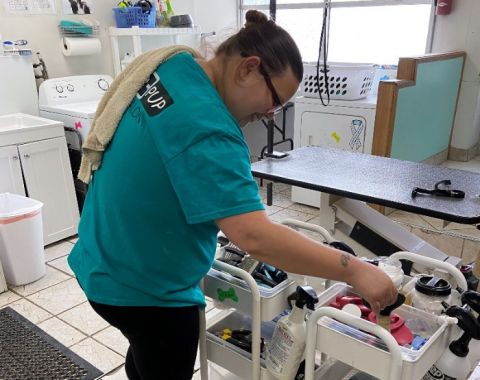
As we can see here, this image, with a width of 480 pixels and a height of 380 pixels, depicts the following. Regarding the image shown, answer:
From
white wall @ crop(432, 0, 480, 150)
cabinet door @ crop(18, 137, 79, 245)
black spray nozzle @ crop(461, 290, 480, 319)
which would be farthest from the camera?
white wall @ crop(432, 0, 480, 150)

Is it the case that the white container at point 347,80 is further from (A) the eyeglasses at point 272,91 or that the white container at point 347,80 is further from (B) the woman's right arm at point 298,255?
(B) the woman's right arm at point 298,255

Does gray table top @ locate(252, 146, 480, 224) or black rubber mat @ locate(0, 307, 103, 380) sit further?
black rubber mat @ locate(0, 307, 103, 380)

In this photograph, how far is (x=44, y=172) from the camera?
284cm

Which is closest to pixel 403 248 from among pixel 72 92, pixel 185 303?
pixel 185 303

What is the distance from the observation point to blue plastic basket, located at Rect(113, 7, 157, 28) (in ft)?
11.2

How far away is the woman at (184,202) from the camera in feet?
2.54

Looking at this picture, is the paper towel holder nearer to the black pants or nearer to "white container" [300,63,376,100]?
"white container" [300,63,376,100]

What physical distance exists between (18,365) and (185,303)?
1.32m

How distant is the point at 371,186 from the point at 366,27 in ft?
8.82

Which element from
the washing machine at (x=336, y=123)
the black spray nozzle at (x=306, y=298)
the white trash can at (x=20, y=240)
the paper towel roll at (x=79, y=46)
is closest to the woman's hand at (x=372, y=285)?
the black spray nozzle at (x=306, y=298)

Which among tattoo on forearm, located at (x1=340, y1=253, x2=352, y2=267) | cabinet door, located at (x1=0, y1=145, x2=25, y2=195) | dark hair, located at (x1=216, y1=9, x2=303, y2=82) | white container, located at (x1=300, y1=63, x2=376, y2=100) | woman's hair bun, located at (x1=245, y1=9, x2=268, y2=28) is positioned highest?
woman's hair bun, located at (x1=245, y1=9, x2=268, y2=28)

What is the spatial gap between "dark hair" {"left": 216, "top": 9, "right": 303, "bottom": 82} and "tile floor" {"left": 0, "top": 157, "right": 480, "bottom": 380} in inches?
45.1

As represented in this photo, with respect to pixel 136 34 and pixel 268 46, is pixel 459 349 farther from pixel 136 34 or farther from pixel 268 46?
pixel 136 34

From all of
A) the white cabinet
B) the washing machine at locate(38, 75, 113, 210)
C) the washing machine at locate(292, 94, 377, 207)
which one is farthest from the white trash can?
the washing machine at locate(292, 94, 377, 207)
